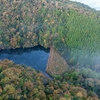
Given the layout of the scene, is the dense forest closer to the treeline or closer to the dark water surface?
the treeline

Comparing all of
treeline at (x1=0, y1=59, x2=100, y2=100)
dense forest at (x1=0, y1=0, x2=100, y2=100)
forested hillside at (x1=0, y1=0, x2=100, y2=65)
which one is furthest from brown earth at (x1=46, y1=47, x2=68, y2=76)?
treeline at (x1=0, y1=59, x2=100, y2=100)

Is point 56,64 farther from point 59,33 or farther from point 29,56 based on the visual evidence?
point 59,33

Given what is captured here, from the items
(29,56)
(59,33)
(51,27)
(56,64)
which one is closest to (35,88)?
(56,64)

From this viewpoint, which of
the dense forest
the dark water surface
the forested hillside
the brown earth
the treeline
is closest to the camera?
the treeline

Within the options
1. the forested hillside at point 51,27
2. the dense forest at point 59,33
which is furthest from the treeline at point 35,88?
the forested hillside at point 51,27

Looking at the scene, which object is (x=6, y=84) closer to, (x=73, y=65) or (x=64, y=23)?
(x=73, y=65)

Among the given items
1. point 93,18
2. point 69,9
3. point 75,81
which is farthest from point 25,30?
point 75,81
